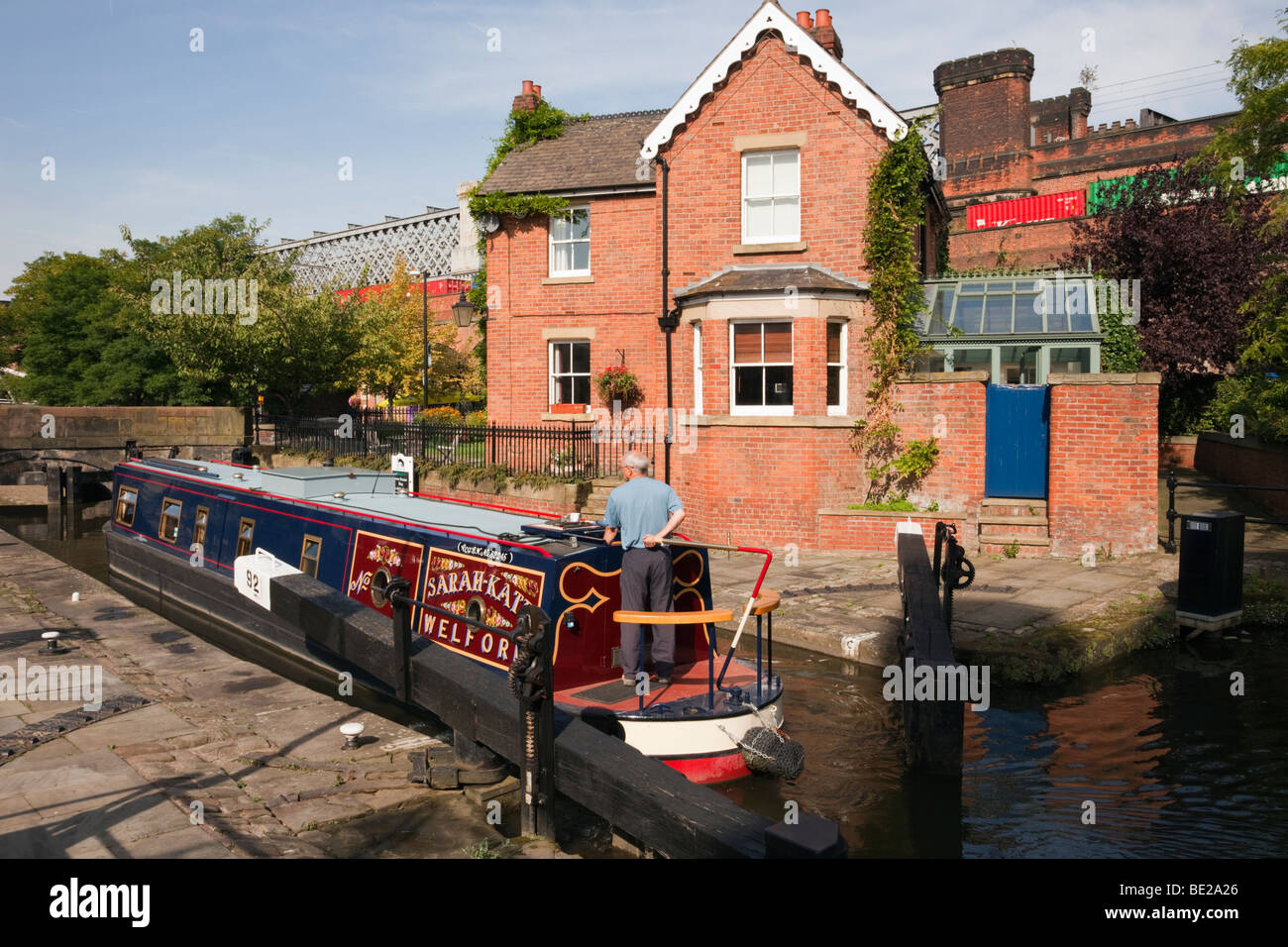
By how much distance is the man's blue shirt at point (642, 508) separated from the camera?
23.8 feet

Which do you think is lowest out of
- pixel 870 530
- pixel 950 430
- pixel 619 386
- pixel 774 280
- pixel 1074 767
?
pixel 1074 767

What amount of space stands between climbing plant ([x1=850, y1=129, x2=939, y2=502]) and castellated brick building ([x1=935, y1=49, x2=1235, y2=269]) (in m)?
26.2

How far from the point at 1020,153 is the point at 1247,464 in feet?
95.5

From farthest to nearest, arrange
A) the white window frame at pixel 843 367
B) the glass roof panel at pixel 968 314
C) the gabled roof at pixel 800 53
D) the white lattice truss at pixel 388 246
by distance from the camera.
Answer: the white lattice truss at pixel 388 246
the glass roof panel at pixel 968 314
the white window frame at pixel 843 367
the gabled roof at pixel 800 53

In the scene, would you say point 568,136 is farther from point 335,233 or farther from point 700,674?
point 335,233

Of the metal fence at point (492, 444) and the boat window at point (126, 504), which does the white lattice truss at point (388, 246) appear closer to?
the metal fence at point (492, 444)

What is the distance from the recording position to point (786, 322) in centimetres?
1620

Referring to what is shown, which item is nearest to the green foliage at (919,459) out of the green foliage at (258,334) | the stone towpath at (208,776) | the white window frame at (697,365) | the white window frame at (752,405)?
the white window frame at (752,405)

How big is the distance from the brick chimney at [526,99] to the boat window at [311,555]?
51.0 feet

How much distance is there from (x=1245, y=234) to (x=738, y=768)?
24290 millimetres

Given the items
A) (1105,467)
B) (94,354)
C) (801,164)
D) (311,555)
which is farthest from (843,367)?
(94,354)

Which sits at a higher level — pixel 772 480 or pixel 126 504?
pixel 772 480

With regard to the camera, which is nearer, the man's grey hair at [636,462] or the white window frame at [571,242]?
the man's grey hair at [636,462]

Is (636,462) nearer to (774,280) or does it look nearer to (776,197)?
(774,280)
